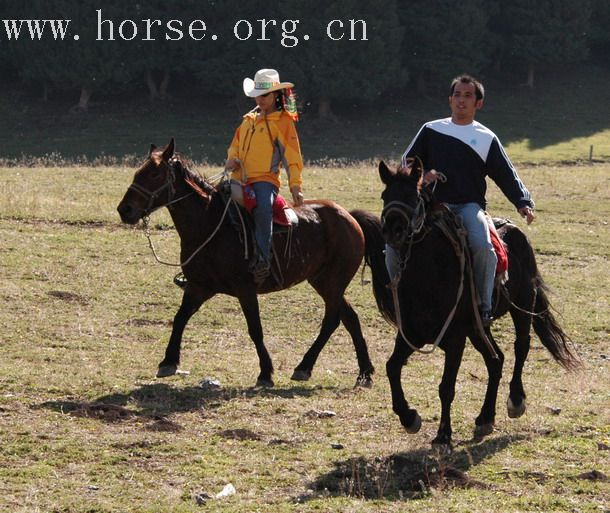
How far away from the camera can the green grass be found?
50.6 metres

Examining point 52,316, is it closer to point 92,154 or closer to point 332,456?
point 332,456

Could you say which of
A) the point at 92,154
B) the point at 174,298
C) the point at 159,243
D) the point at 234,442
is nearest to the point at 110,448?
Answer: the point at 234,442

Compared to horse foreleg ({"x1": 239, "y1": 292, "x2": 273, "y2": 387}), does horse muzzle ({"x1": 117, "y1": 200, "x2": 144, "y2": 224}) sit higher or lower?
higher

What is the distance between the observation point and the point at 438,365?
13.1 meters

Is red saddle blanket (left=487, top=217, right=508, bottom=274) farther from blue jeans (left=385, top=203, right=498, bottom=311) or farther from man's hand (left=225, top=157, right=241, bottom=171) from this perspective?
man's hand (left=225, top=157, right=241, bottom=171)

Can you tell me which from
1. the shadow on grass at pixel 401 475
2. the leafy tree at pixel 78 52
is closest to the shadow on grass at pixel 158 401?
the shadow on grass at pixel 401 475

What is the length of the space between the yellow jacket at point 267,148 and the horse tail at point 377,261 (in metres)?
1.18

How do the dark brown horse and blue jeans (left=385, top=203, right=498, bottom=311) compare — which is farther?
blue jeans (left=385, top=203, right=498, bottom=311)

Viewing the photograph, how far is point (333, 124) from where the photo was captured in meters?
58.6

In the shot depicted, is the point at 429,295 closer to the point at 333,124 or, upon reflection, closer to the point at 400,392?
the point at 400,392

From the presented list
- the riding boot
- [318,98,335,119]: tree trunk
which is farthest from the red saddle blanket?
[318,98,335,119]: tree trunk

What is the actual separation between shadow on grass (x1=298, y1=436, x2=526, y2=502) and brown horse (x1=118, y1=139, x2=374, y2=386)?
2.92 m

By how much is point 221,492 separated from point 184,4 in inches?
2044

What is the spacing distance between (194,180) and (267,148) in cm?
81
